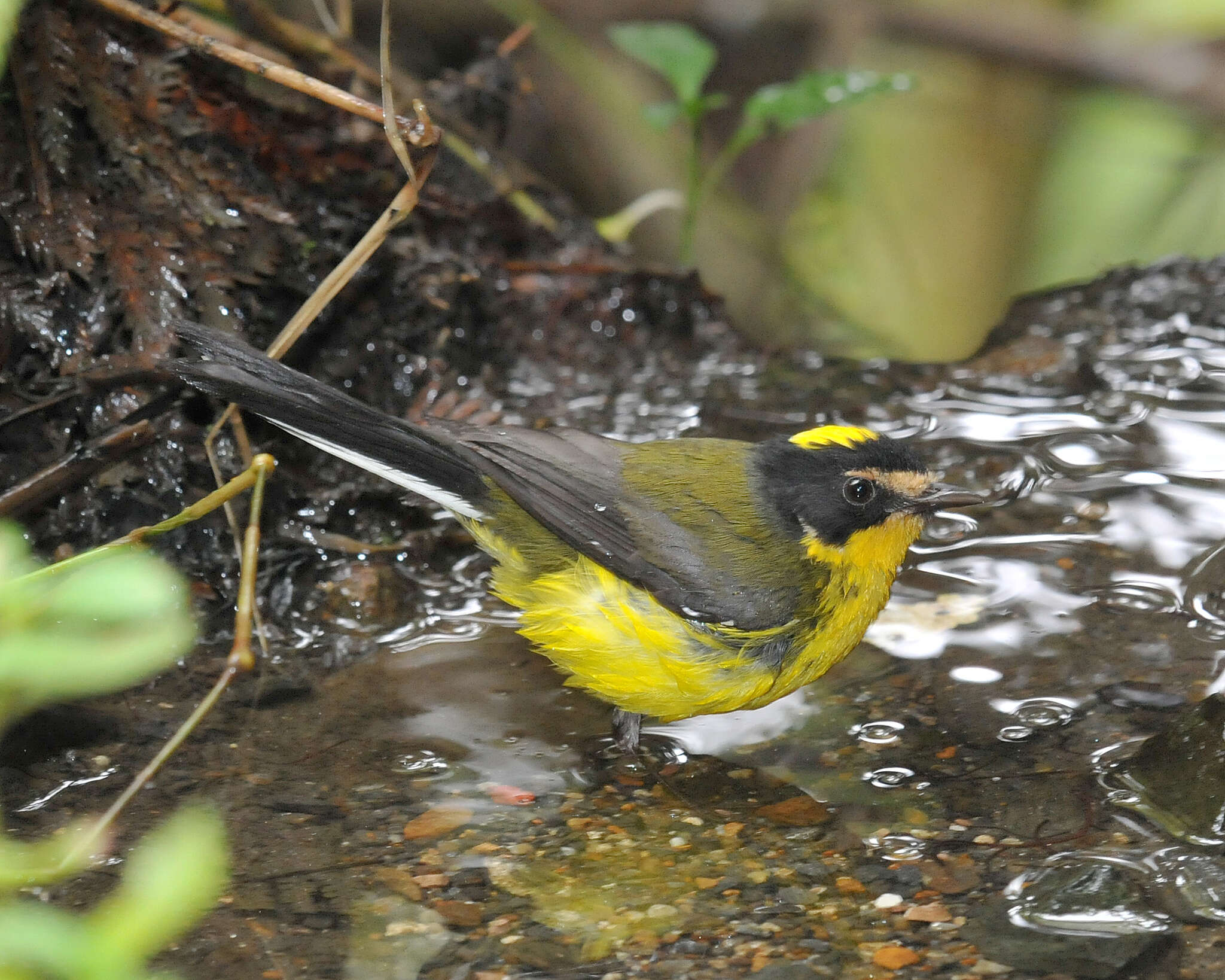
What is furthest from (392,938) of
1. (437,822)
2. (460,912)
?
(437,822)

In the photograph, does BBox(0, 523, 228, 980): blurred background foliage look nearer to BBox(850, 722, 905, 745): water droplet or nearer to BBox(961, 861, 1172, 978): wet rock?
BBox(961, 861, 1172, 978): wet rock

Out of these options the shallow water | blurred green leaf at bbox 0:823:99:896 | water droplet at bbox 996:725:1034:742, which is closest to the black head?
the shallow water

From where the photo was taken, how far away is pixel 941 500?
11.1 ft

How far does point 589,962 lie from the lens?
2234 millimetres

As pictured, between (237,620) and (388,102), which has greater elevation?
(388,102)

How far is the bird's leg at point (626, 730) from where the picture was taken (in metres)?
3.20

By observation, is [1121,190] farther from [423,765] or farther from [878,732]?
[423,765]

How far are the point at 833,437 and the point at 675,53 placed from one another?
2.48m

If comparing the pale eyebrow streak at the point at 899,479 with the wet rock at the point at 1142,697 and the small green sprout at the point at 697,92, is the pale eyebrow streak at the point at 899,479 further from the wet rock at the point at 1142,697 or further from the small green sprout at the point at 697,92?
the small green sprout at the point at 697,92

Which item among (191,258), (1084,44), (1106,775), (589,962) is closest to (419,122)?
(191,258)

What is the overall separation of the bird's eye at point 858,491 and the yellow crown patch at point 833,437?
108 millimetres

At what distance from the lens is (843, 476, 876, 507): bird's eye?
341cm

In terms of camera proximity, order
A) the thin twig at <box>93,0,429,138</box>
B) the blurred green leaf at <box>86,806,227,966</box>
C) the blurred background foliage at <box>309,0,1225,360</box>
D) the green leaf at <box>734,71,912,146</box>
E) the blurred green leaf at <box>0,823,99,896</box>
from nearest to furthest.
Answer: the blurred green leaf at <box>86,806,227,966</box> < the blurred green leaf at <box>0,823,99,896</box> < the thin twig at <box>93,0,429,138</box> < the green leaf at <box>734,71,912,146</box> < the blurred background foliage at <box>309,0,1225,360</box>

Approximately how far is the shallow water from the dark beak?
38cm
